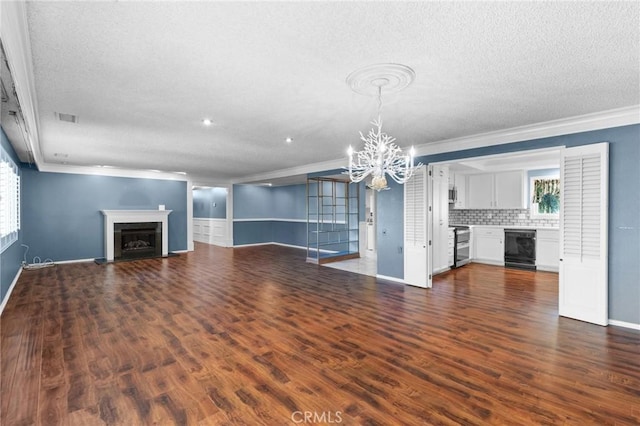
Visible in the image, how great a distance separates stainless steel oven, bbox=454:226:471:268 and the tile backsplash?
709 mm

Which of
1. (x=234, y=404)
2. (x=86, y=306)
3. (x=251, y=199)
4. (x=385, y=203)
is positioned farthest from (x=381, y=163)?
(x=251, y=199)

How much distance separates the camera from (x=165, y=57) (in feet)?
7.45

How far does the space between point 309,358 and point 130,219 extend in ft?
25.2

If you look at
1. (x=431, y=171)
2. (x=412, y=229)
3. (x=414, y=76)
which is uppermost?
(x=414, y=76)

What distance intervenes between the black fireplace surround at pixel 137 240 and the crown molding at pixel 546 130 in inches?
304

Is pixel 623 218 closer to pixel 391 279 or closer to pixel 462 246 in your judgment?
pixel 391 279

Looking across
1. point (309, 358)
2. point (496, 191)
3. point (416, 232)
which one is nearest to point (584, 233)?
point (416, 232)

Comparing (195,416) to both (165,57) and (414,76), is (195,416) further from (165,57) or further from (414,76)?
(414,76)

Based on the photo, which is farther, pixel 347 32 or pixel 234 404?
pixel 234 404

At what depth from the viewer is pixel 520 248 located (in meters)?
6.85

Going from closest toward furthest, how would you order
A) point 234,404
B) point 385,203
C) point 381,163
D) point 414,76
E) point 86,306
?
point 234,404
point 414,76
point 381,163
point 86,306
point 385,203

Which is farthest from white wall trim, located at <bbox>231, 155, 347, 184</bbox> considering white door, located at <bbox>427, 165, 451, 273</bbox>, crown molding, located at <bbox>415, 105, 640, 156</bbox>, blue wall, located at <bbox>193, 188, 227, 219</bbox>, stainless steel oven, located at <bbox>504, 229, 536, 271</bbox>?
stainless steel oven, located at <bbox>504, 229, 536, 271</bbox>

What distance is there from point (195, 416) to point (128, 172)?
27.3ft

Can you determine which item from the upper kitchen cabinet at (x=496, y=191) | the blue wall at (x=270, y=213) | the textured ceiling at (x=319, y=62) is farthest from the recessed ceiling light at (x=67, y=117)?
the upper kitchen cabinet at (x=496, y=191)
